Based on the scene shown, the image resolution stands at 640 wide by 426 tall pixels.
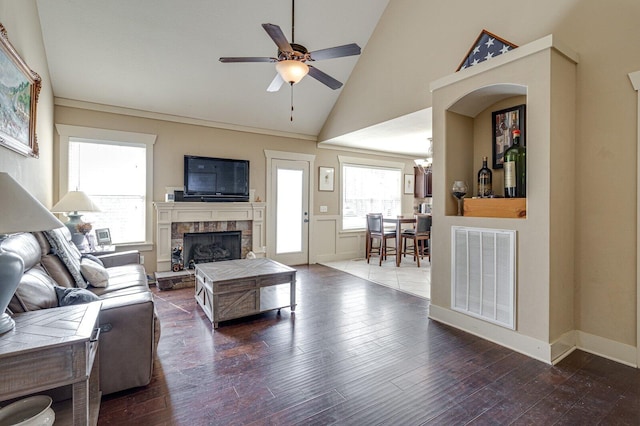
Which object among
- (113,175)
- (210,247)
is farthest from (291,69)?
(210,247)

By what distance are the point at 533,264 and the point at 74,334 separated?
2950 millimetres

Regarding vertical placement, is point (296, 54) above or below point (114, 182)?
above

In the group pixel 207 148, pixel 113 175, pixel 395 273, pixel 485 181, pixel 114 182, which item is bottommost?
pixel 395 273

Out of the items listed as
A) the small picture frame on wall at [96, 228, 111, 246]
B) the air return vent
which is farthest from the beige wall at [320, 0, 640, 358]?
the small picture frame on wall at [96, 228, 111, 246]

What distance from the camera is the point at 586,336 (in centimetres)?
258

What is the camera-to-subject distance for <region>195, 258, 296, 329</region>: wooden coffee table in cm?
300

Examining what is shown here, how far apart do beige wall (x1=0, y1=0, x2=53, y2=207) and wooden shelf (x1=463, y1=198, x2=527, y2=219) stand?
3791mm

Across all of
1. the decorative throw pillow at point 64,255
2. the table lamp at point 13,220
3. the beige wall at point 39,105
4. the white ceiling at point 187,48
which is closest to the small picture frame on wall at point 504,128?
the white ceiling at point 187,48

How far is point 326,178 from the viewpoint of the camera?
21.0ft

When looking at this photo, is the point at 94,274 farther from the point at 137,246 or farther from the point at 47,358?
the point at 137,246

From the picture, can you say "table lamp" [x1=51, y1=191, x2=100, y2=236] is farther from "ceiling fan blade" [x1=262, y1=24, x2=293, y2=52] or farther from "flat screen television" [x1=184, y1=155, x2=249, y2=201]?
"ceiling fan blade" [x1=262, y1=24, x2=293, y2=52]

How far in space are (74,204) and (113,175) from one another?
1050 mm

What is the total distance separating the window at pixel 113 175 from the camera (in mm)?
4254

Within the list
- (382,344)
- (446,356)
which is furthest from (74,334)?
(446,356)
